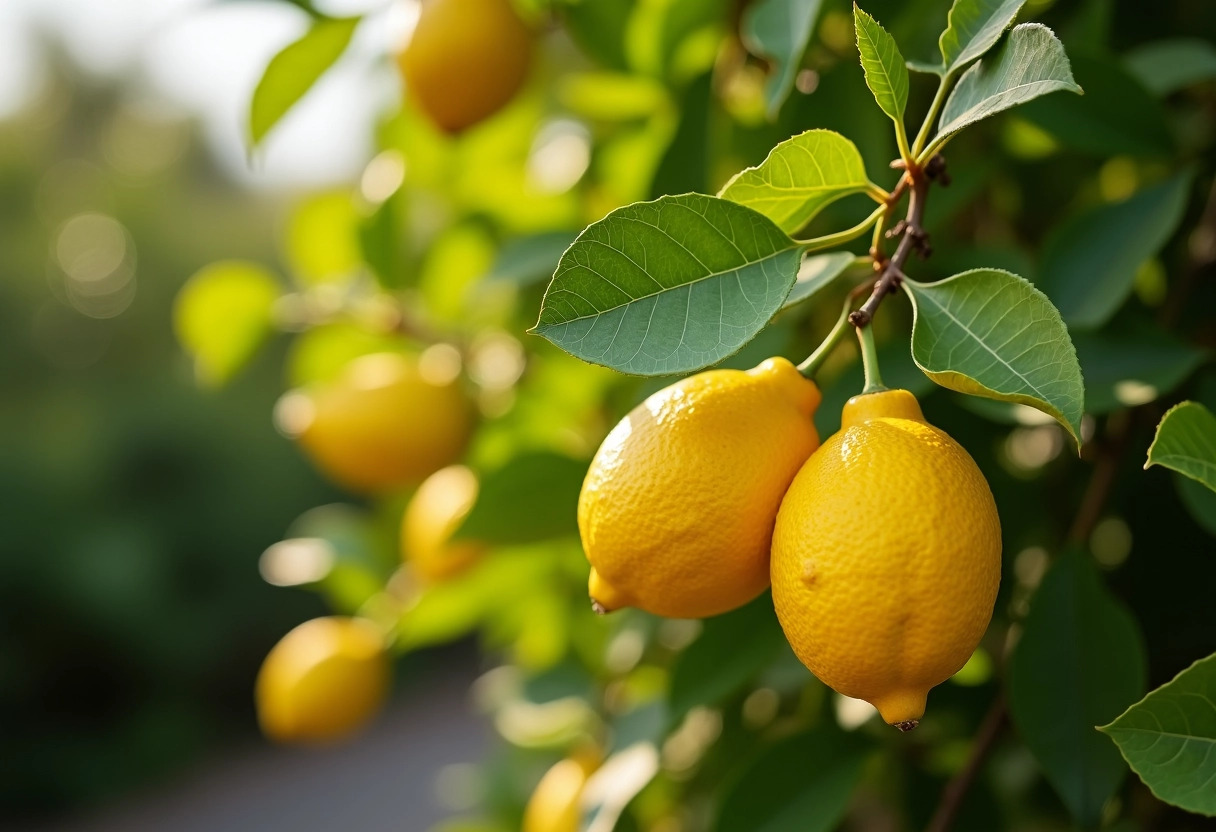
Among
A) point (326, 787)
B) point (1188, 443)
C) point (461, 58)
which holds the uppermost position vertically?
point (461, 58)

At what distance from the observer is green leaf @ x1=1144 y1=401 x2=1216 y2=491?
1.11ft

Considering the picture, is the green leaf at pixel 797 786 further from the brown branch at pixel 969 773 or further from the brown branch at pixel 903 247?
the brown branch at pixel 903 247

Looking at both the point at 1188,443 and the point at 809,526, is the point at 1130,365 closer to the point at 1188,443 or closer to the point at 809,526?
the point at 1188,443

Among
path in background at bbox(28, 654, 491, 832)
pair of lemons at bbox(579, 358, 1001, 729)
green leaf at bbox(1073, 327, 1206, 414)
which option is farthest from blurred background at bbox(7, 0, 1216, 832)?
path in background at bbox(28, 654, 491, 832)

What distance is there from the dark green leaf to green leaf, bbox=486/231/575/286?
312mm

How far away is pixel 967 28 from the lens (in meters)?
0.37

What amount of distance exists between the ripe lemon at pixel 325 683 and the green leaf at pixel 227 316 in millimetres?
277

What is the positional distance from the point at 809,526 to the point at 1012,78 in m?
0.17

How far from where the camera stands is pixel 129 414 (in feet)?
14.3

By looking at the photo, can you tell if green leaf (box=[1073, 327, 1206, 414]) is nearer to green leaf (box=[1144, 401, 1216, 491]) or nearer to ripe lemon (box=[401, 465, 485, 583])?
green leaf (box=[1144, 401, 1216, 491])

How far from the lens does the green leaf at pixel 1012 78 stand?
320 mm

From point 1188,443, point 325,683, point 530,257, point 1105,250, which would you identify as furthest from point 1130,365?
point 325,683

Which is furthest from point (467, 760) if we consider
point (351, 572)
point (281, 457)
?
point (351, 572)

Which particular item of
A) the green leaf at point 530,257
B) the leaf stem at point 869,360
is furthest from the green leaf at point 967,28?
the green leaf at point 530,257
